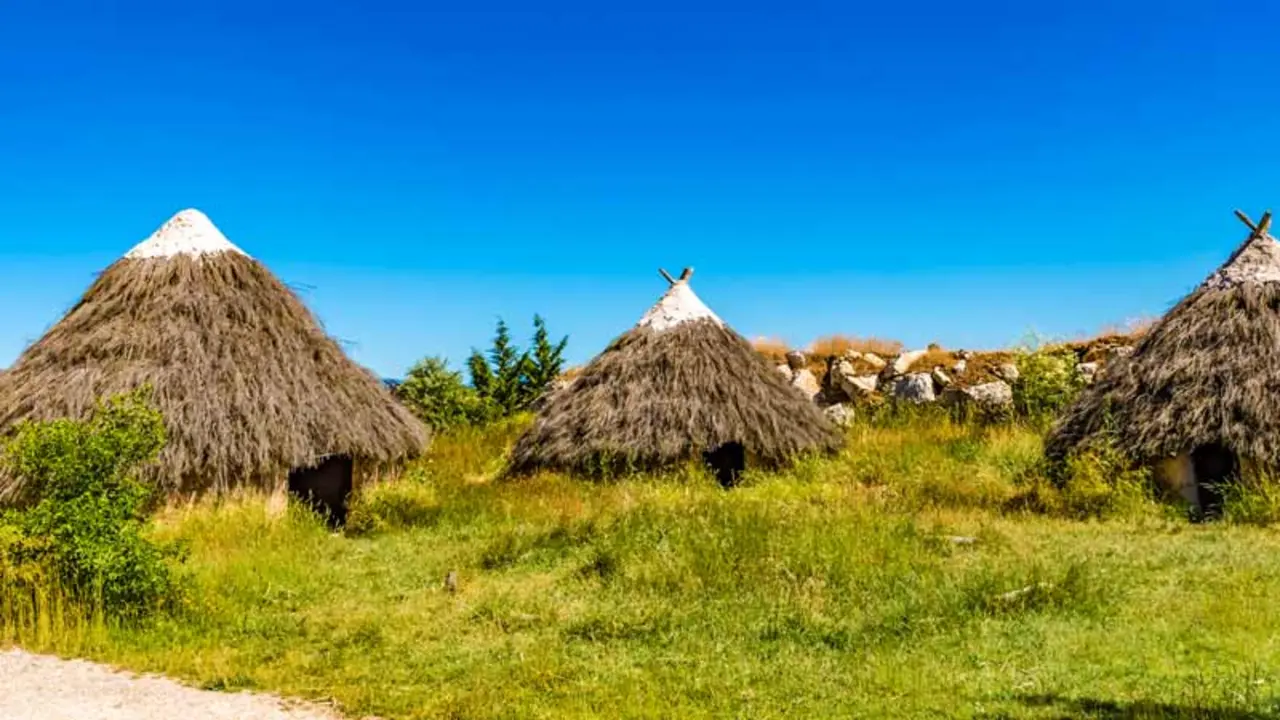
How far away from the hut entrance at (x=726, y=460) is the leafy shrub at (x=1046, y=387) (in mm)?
5277

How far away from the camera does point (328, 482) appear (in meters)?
14.5

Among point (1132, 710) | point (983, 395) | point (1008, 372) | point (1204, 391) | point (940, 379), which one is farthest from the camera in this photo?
point (940, 379)

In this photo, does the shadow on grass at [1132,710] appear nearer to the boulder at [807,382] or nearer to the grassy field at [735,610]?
the grassy field at [735,610]

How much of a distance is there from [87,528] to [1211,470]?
11767 mm

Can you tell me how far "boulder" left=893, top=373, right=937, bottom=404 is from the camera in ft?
65.8

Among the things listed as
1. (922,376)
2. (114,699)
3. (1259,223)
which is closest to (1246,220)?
(1259,223)

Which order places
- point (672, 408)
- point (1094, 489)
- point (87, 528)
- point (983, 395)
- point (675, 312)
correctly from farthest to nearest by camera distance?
1. point (983, 395)
2. point (675, 312)
3. point (672, 408)
4. point (1094, 489)
5. point (87, 528)

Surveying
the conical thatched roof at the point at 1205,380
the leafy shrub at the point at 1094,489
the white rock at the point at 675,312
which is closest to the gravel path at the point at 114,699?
the leafy shrub at the point at 1094,489

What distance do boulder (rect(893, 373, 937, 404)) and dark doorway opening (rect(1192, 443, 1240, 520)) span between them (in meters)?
7.40

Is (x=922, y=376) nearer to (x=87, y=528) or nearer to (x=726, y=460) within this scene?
(x=726, y=460)

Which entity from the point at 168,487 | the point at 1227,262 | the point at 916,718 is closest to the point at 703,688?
the point at 916,718

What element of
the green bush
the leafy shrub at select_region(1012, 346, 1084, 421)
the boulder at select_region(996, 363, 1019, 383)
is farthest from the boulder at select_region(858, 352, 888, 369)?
the green bush

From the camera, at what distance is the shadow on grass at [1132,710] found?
5.15 metres

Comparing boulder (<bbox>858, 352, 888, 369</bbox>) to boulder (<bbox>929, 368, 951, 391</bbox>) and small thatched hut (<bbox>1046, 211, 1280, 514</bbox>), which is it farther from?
small thatched hut (<bbox>1046, 211, 1280, 514</bbox>)
